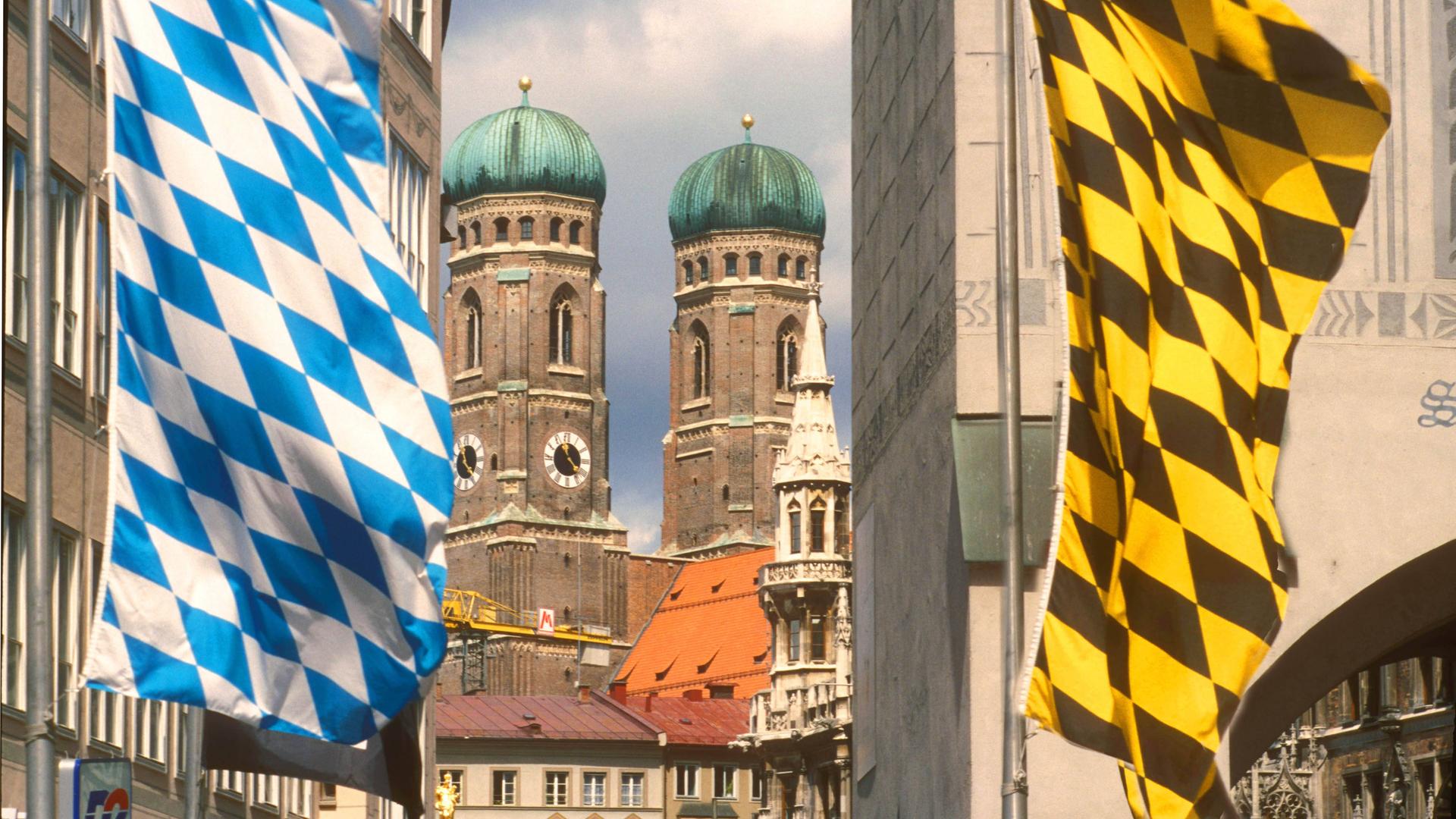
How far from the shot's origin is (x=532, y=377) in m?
164

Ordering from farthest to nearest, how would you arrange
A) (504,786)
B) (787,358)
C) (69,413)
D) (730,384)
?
1. (787,358)
2. (730,384)
3. (504,786)
4. (69,413)

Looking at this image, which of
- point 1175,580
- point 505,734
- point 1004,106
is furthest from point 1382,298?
point 505,734

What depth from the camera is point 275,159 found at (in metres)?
12.1

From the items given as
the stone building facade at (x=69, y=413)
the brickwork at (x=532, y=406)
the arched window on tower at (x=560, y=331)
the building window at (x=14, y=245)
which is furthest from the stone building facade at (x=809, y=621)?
the building window at (x=14, y=245)

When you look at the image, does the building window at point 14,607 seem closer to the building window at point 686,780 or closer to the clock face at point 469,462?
the building window at point 686,780

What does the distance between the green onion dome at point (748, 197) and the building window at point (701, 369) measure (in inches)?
285

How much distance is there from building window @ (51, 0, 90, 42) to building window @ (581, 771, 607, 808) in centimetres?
8490

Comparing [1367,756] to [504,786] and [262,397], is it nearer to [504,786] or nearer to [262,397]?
[504,786]

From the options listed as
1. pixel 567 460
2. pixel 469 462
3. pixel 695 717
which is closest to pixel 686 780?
pixel 695 717

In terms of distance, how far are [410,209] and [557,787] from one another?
243ft

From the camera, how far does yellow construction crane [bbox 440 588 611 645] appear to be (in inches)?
5871

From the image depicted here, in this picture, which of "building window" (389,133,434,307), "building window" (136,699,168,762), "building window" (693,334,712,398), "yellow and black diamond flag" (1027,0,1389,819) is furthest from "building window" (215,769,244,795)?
"building window" (693,334,712,398)

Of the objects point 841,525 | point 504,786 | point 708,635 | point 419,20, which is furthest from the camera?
point 708,635

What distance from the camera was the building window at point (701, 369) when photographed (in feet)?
570
